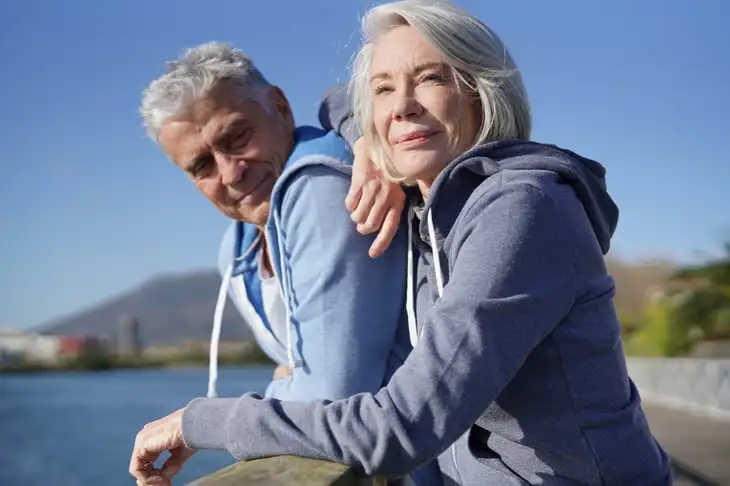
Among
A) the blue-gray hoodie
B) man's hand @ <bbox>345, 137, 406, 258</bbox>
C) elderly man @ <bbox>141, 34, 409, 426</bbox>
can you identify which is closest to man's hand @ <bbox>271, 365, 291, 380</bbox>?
elderly man @ <bbox>141, 34, 409, 426</bbox>

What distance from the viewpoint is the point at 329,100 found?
73.7 inches

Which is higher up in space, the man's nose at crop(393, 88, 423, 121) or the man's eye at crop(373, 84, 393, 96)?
the man's eye at crop(373, 84, 393, 96)

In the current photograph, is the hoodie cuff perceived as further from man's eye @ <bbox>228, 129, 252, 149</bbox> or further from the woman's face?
man's eye @ <bbox>228, 129, 252, 149</bbox>

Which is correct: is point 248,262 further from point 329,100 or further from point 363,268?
point 363,268

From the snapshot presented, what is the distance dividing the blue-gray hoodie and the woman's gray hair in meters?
0.10

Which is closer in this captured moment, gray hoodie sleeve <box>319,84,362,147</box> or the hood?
the hood

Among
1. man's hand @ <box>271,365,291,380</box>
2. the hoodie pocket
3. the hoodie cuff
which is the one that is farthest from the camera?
man's hand @ <box>271,365,291,380</box>

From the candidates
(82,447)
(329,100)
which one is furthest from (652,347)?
(82,447)

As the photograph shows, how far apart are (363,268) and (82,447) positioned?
30.2 m

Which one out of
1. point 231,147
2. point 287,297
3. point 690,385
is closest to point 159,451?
point 287,297

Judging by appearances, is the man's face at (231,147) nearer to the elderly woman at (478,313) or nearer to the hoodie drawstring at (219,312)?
the hoodie drawstring at (219,312)

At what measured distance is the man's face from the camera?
5.61ft

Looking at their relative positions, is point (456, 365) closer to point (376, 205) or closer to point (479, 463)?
point (479, 463)

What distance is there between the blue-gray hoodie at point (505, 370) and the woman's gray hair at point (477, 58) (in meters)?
0.10
